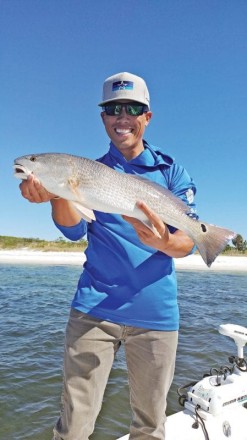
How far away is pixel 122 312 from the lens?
10.1ft

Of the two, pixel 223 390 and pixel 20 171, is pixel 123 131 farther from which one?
pixel 223 390

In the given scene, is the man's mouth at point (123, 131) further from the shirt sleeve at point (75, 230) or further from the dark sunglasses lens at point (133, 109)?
the shirt sleeve at point (75, 230)

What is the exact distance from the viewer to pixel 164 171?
3.49 m

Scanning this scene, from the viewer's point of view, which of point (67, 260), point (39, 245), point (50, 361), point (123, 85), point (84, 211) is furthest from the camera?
point (39, 245)

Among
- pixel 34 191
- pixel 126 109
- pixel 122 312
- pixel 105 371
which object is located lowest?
pixel 105 371

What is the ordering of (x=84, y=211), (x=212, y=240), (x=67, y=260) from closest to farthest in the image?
(x=84, y=211), (x=212, y=240), (x=67, y=260)

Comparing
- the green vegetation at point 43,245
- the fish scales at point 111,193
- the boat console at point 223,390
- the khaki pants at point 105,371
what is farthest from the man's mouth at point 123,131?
the green vegetation at point 43,245

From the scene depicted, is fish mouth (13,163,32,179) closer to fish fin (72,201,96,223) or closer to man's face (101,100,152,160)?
fish fin (72,201,96,223)

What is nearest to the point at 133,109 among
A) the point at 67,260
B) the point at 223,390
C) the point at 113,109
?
the point at 113,109

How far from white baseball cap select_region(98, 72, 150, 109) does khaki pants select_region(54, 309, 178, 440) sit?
1806 millimetres

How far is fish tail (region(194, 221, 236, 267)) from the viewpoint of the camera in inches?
122

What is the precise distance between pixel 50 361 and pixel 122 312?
5.93 meters

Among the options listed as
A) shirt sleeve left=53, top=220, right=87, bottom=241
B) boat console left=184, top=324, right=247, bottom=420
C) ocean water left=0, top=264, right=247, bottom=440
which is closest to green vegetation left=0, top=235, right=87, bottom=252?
ocean water left=0, top=264, right=247, bottom=440

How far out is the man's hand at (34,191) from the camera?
3.09 m
